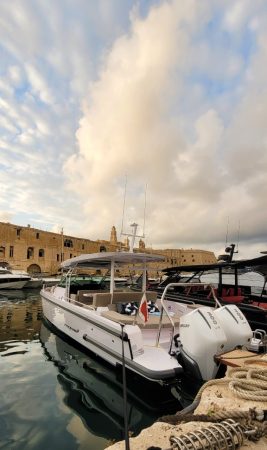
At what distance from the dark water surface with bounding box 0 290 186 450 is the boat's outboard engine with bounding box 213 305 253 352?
5.46 ft

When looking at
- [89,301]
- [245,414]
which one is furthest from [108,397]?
[89,301]

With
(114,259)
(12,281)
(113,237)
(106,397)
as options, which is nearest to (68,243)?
(113,237)

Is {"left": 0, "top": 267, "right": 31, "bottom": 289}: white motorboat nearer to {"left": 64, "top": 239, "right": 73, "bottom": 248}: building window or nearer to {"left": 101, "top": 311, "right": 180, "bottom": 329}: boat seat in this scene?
{"left": 101, "top": 311, "right": 180, "bottom": 329}: boat seat

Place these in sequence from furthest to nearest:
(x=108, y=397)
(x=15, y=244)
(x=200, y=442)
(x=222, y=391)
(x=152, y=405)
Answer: (x=15, y=244) → (x=108, y=397) → (x=152, y=405) → (x=222, y=391) → (x=200, y=442)

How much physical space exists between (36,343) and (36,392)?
4622mm

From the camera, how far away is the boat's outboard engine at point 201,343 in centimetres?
576

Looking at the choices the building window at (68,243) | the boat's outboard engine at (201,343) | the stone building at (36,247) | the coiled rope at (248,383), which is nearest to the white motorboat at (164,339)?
the boat's outboard engine at (201,343)

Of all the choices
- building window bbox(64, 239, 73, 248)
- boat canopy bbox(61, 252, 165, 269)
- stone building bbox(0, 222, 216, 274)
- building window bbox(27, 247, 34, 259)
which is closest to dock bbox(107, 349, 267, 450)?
boat canopy bbox(61, 252, 165, 269)

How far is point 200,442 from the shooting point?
2.46m

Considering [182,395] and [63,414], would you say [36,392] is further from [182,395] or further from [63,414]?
[182,395]

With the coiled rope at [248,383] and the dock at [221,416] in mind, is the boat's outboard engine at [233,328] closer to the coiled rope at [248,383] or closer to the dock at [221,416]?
the dock at [221,416]

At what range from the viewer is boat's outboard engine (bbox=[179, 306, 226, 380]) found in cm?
576

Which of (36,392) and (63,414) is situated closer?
(63,414)

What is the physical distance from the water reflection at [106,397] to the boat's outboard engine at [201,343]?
2.62ft
